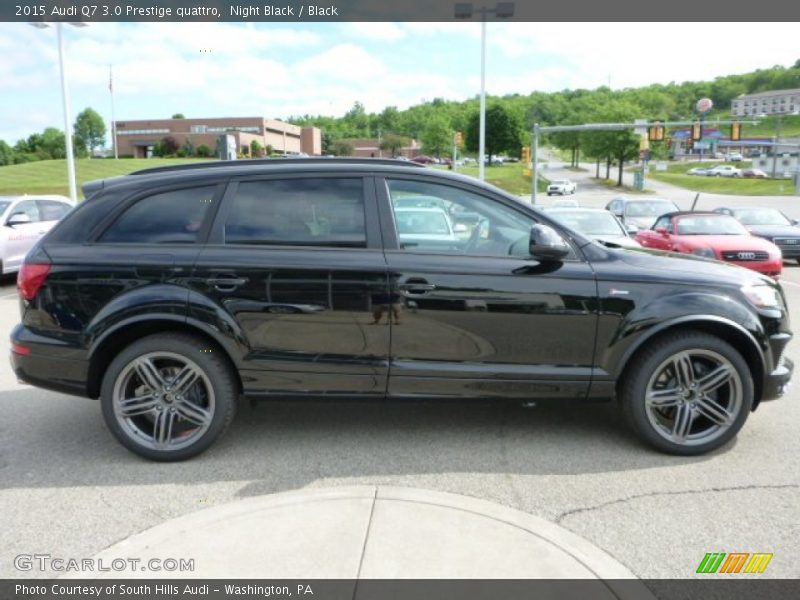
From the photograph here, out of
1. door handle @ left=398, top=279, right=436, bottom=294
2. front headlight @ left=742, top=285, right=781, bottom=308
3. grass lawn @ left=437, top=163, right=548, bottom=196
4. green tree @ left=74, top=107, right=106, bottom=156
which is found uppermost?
green tree @ left=74, top=107, right=106, bottom=156

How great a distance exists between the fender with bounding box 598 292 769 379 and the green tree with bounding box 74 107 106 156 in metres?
151

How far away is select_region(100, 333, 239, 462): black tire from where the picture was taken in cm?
391

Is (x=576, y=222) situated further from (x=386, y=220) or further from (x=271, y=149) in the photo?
(x=271, y=149)

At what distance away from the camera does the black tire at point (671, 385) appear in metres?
3.97

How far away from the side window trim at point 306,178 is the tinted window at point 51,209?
1057 cm

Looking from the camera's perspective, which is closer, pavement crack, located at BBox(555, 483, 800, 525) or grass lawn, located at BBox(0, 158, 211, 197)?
pavement crack, located at BBox(555, 483, 800, 525)

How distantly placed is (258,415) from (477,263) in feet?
6.90

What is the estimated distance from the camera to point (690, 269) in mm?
4098

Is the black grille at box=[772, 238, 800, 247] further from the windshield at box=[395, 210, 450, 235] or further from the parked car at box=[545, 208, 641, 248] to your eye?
the windshield at box=[395, 210, 450, 235]

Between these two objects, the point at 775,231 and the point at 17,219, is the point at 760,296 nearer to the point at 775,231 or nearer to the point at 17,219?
the point at 17,219

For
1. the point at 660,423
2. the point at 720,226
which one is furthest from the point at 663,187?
the point at 660,423

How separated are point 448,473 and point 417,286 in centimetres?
113

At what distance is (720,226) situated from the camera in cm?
1266

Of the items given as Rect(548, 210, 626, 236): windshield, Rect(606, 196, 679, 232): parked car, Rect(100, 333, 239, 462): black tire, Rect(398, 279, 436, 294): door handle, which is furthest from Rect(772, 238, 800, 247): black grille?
Rect(100, 333, 239, 462): black tire
